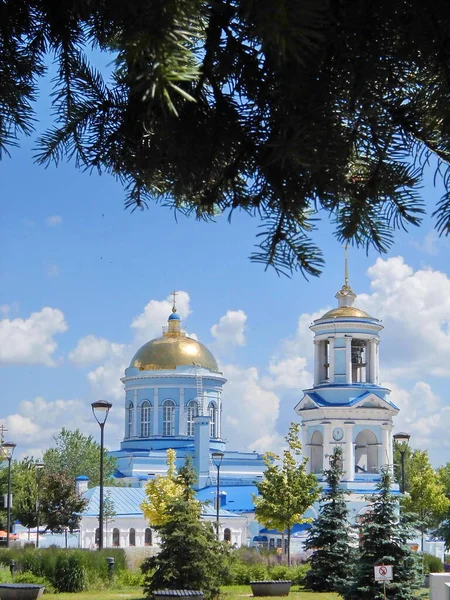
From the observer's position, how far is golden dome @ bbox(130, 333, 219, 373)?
69.6 metres

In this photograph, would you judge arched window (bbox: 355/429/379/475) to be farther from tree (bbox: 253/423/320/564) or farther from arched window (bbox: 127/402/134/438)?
arched window (bbox: 127/402/134/438)

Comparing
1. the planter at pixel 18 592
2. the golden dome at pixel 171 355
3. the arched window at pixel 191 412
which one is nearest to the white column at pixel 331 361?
the arched window at pixel 191 412

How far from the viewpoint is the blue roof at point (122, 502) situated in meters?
51.1

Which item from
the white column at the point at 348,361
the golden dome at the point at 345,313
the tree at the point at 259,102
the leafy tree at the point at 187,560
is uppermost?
the golden dome at the point at 345,313

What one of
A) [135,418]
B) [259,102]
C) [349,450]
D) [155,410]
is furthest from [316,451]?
[259,102]

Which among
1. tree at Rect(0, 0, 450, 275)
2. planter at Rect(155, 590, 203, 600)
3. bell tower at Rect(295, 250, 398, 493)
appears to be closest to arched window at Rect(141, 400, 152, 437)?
bell tower at Rect(295, 250, 398, 493)

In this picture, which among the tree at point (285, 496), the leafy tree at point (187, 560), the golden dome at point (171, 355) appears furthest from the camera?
the golden dome at point (171, 355)

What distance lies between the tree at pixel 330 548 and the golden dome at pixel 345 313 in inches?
883

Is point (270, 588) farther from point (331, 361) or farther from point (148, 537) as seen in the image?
point (148, 537)

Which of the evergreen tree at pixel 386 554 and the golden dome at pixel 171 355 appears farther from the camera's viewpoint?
the golden dome at pixel 171 355

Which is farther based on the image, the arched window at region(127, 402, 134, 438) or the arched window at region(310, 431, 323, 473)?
the arched window at region(127, 402, 134, 438)

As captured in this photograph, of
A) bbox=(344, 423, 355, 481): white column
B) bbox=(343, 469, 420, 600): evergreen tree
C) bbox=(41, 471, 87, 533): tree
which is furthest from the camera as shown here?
bbox=(41, 471, 87, 533): tree

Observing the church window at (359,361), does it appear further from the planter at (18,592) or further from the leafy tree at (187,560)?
the planter at (18,592)

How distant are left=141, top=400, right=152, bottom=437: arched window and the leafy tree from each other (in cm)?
4809
